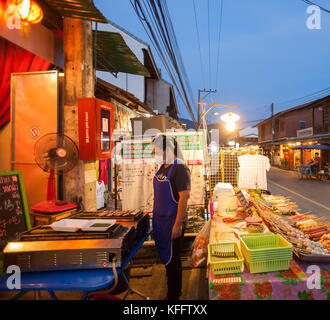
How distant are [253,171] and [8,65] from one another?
5.85 m

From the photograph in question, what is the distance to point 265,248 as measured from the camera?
2.20m

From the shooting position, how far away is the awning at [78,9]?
3.46m


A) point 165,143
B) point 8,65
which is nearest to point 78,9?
point 8,65

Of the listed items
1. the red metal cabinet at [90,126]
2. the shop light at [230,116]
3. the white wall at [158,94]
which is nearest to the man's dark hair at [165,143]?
the red metal cabinet at [90,126]

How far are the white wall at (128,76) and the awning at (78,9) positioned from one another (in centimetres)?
615

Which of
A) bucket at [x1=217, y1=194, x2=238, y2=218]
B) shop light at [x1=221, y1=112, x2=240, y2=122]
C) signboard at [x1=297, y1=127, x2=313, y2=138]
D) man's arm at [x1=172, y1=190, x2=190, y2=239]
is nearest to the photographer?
man's arm at [x1=172, y1=190, x2=190, y2=239]

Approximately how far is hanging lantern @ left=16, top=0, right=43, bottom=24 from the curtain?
98cm

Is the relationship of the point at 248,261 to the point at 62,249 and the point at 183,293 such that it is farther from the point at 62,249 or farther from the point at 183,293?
the point at 183,293

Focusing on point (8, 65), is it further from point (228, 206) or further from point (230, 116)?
point (230, 116)

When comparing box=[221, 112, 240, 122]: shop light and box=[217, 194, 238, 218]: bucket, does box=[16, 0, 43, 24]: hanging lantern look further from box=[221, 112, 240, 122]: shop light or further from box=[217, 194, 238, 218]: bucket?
box=[221, 112, 240, 122]: shop light

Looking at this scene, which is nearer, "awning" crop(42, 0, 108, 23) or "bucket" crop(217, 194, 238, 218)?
"awning" crop(42, 0, 108, 23)

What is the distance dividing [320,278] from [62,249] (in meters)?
2.35

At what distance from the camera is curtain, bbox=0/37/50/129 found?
425 cm

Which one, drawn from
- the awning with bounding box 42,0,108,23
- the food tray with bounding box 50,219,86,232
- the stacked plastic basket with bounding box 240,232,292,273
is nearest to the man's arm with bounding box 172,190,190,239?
the stacked plastic basket with bounding box 240,232,292,273
